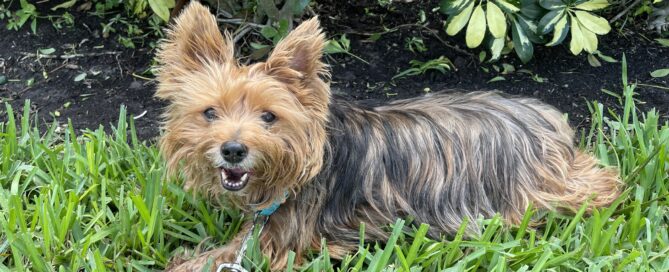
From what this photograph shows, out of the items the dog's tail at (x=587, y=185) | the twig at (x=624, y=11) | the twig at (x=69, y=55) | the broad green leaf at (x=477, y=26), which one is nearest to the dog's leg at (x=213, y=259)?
the dog's tail at (x=587, y=185)

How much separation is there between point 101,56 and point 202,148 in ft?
7.54

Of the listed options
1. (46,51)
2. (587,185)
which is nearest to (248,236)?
(587,185)

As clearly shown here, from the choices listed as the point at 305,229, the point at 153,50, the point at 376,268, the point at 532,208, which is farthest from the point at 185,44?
the point at 153,50

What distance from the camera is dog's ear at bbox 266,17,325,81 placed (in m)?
2.62

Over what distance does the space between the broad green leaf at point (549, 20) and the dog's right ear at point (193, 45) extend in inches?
76.0

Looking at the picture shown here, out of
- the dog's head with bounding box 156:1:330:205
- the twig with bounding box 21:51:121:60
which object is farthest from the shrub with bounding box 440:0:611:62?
the twig with bounding box 21:51:121:60

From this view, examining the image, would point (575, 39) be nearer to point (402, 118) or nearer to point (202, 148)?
point (402, 118)

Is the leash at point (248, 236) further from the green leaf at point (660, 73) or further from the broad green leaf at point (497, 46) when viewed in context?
the green leaf at point (660, 73)

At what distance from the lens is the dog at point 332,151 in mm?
2648

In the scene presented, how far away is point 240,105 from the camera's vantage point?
8.68 feet

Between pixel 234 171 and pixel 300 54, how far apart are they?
51 centimetres

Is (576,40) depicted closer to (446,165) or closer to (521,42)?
(521,42)

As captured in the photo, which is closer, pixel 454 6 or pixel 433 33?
pixel 454 6

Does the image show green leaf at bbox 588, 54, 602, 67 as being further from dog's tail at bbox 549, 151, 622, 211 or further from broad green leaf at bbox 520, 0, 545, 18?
dog's tail at bbox 549, 151, 622, 211
